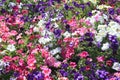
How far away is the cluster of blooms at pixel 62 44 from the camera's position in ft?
18.5

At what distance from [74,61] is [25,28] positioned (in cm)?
152

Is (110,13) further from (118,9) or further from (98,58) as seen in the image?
(98,58)

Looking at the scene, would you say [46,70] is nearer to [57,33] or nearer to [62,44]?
[62,44]

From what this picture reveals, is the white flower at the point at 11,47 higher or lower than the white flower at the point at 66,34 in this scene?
lower

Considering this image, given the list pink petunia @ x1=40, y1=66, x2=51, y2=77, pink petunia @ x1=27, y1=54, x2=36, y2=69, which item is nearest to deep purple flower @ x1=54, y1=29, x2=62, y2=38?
pink petunia @ x1=27, y1=54, x2=36, y2=69

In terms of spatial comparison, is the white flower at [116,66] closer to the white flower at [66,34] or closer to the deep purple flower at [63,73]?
the deep purple flower at [63,73]

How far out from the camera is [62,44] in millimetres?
6332

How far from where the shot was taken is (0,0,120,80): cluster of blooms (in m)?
5.62

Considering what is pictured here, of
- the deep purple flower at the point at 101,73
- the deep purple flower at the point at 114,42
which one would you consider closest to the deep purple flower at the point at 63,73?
the deep purple flower at the point at 101,73

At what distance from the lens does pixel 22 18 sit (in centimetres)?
755

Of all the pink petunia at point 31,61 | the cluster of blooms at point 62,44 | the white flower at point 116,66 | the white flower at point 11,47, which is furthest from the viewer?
the white flower at point 11,47

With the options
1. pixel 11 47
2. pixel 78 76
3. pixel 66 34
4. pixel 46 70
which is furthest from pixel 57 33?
pixel 78 76

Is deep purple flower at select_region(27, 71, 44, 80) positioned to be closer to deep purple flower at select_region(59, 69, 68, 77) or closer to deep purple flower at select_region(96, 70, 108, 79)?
deep purple flower at select_region(59, 69, 68, 77)

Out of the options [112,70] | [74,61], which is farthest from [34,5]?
[112,70]
